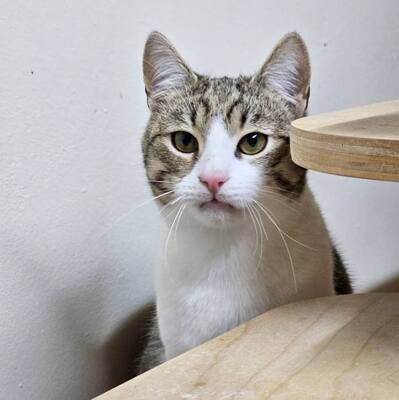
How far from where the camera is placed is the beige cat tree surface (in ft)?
1.76

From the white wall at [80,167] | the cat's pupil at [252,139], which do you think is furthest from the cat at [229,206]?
the white wall at [80,167]

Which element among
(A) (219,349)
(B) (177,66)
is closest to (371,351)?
(A) (219,349)

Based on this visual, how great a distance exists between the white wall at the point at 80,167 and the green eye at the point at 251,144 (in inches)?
11.1

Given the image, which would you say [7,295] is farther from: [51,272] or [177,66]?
[177,66]

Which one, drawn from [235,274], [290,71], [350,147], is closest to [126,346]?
[235,274]

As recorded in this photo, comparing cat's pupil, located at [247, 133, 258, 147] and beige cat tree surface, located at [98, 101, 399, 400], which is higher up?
cat's pupil, located at [247, 133, 258, 147]

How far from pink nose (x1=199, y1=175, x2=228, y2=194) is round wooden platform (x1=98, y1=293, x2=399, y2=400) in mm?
177

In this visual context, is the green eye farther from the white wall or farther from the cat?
the white wall

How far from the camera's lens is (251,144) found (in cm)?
83

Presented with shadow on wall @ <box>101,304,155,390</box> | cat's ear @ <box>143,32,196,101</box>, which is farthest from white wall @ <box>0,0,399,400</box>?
cat's ear @ <box>143,32,196,101</box>

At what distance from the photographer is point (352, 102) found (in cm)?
153

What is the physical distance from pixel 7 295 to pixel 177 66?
414mm

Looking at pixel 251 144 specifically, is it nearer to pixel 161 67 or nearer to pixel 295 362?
pixel 161 67

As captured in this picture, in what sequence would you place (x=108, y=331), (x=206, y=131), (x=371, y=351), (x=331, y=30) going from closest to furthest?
(x=371, y=351) → (x=206, y=131) → (x=108, y=331) → (x=331, y=30)
